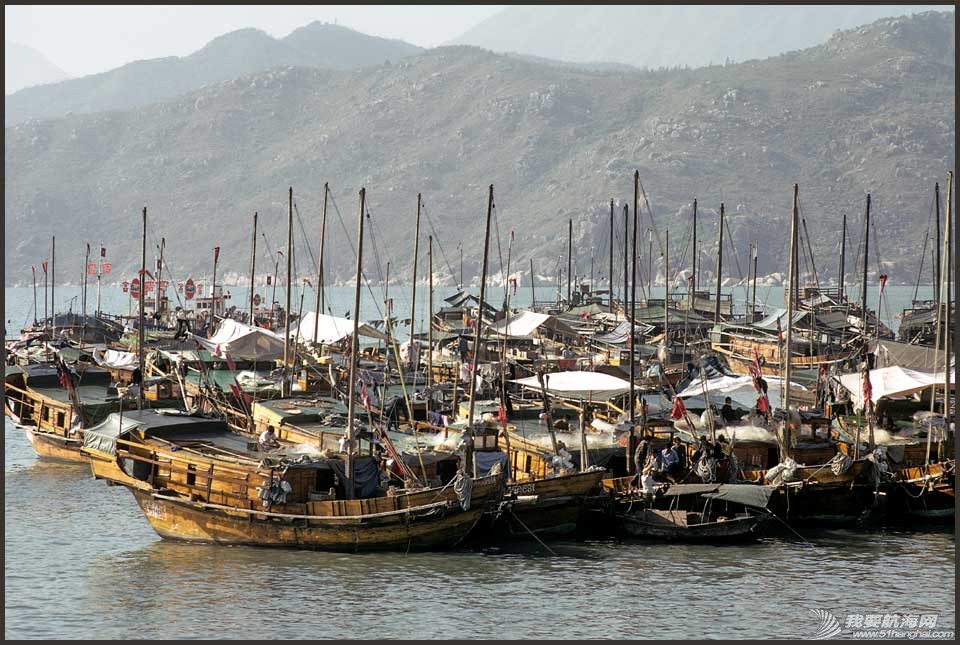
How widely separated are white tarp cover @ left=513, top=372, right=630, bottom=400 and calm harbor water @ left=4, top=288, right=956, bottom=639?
10573 millimetres

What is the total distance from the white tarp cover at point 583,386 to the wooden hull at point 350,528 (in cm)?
1267

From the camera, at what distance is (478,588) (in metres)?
37.1

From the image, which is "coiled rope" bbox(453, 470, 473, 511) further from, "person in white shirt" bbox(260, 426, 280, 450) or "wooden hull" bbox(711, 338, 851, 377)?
"wooden hull" bbox(711, 338, 851, 377)

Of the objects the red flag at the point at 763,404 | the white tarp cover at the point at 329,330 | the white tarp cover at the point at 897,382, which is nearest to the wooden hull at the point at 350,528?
the red flag at the point at 763,404

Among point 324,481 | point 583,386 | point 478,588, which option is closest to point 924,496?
point 583,386

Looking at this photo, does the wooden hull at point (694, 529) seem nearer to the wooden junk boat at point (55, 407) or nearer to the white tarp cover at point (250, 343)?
the wooden junk boat at point (55, 407)

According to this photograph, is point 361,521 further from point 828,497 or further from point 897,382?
point 897,382

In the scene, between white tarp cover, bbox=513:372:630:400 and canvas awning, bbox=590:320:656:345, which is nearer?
white tarp cover, bbox=513:372:630:400

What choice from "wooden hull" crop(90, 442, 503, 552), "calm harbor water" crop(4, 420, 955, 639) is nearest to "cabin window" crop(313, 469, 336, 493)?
"wooden hull" crop(90, 442, 503, 552)

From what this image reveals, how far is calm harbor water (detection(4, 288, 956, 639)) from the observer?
34156 millimetres

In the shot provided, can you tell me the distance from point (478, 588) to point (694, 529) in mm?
7897

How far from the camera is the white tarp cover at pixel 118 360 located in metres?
→ 68.3

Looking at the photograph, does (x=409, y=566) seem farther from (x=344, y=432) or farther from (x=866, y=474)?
(x=866, y=474)

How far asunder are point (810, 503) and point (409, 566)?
13.7m
